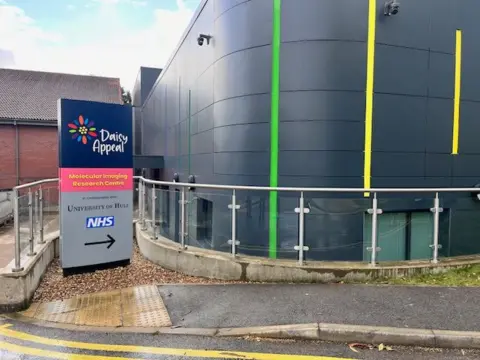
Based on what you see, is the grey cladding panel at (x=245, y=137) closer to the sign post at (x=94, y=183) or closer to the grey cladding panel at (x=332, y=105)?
the grey cladding panel at (x=332, y=105)

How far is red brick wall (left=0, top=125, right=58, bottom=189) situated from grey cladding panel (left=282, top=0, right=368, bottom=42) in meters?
24.3

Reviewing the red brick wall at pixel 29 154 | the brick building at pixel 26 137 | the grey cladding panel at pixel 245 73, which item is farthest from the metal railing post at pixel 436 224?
the brick building at pixel 26 137

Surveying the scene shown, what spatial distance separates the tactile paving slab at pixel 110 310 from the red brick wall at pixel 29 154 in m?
24.2

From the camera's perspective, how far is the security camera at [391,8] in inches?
285

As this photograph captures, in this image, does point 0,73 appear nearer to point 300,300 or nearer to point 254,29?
point 254,29

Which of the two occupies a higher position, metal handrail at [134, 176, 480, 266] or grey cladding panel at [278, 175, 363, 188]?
grey cladding panel at [278, 175, 363, 188]

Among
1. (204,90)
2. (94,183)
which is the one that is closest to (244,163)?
(94,183)

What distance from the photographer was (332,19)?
740cm

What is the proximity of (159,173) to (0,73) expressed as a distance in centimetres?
2276

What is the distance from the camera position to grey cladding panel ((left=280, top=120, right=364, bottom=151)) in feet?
24.5

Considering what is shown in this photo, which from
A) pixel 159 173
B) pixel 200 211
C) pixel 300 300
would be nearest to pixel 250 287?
pixel 300 300

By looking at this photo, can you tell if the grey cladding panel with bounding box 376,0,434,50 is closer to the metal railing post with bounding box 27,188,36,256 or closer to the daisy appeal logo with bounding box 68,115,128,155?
the daisy appeal logo with bounding box 68,115,128,155

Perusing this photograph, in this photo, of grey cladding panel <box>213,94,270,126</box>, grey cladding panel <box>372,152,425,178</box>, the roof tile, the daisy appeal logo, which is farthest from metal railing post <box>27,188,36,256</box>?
the roof tile

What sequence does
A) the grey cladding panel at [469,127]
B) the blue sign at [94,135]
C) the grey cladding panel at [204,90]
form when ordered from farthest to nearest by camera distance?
the grey cladding panel at [204,90] < the grey cladding panel at [469,127] < the blue sign at [94,135]
